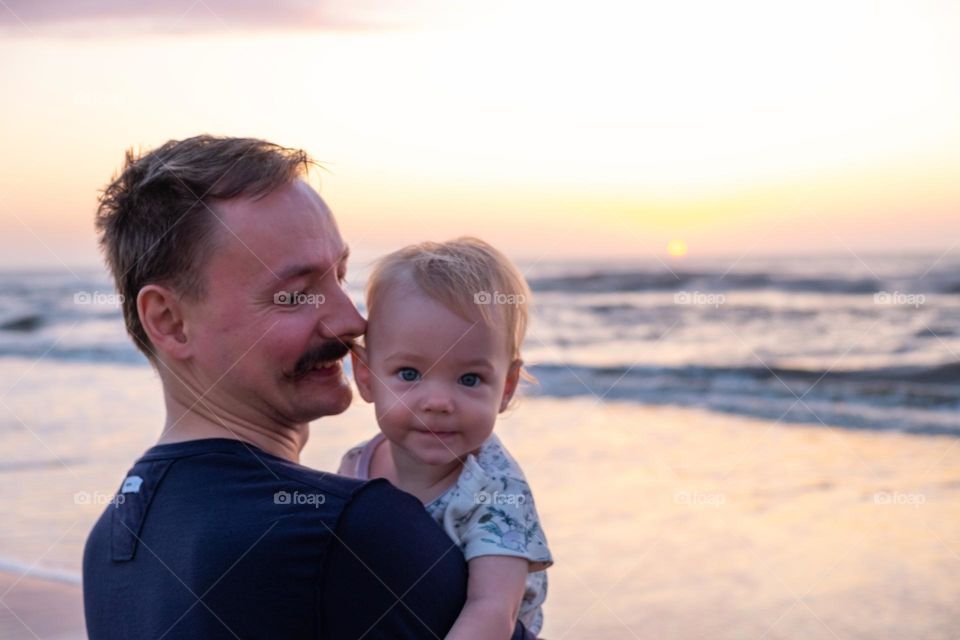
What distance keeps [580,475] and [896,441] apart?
322 cm

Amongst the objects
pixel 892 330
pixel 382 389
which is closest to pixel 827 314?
pixel 892 330

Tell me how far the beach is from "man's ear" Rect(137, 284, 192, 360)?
222 cm

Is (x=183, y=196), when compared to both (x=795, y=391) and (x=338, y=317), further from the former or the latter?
(x=795, y=391)

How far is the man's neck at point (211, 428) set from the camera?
2.24 metres

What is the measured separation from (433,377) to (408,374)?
67 mm

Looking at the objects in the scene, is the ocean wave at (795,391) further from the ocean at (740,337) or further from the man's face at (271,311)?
the man's face at (271,311)

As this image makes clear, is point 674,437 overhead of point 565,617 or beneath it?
beneath

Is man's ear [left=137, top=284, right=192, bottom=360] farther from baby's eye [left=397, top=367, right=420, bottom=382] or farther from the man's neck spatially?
baby's eye [left=397, top=367, right=420, bottom=382]

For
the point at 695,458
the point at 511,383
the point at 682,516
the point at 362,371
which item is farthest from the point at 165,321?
the point at 695,458

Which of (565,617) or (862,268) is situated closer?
(565,617)

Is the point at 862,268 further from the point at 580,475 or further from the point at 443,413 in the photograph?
the point at 443,413

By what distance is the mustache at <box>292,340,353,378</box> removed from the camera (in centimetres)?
234

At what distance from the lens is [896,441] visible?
345 inches

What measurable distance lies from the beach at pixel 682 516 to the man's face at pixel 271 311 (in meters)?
2.25
